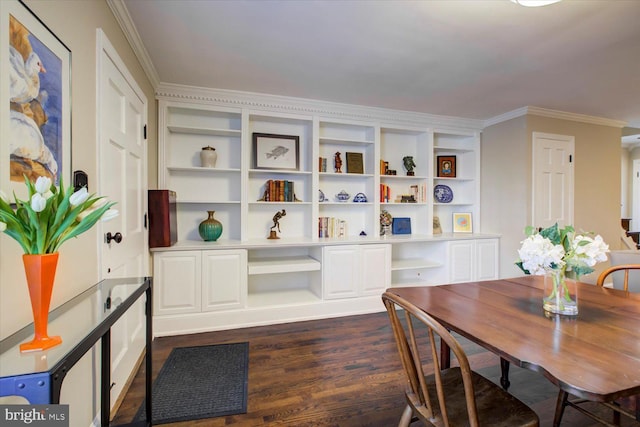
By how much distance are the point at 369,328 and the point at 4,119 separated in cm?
292

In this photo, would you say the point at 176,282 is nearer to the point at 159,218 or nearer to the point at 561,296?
the point at 159,218

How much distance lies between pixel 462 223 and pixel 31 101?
177 inches

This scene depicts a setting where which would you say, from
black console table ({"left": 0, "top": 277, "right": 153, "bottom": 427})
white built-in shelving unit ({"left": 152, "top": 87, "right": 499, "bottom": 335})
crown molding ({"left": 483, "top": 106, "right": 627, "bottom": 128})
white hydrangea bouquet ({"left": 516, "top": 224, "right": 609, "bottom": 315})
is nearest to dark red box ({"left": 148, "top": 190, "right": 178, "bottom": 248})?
white built-in shelving unit ({"left": 152, "top": 87, "right": 499, "bottom": 335})

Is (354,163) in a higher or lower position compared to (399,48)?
lower

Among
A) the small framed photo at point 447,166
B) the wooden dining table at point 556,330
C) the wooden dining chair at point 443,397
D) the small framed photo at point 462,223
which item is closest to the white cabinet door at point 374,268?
the small framed photo at point 462,223

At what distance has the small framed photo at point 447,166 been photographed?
4.29 m

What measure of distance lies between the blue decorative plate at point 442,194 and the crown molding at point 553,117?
40.6 inches

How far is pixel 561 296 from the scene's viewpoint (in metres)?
1.32

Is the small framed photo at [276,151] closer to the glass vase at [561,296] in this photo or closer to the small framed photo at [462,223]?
the small framed photo at [462,223]

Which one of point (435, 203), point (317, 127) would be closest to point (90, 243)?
point (317, 127)

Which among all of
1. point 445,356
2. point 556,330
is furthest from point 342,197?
point 556,330

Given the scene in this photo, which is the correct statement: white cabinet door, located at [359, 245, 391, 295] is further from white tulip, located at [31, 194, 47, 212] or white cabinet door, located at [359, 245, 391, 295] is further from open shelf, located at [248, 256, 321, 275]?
white tulip, located at [31, 194, 47, 212]

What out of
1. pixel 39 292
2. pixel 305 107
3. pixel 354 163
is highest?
pixel 305 107

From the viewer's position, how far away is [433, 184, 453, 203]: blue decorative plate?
14.2 feet
